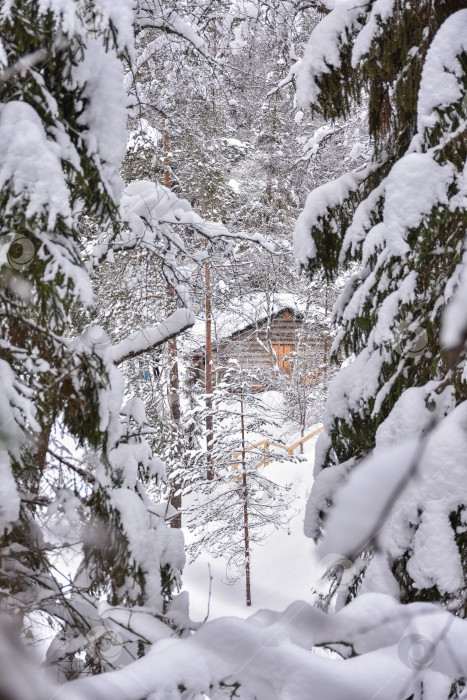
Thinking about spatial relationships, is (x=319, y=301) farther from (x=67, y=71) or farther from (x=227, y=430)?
(x=67, y=71)

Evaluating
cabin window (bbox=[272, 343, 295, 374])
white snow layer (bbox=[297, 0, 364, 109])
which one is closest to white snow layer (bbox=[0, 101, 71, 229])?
white snow layer (bbox=[297, 0, 364, 109])

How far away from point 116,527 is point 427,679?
5.13 ft

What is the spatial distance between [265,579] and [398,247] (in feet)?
32.0

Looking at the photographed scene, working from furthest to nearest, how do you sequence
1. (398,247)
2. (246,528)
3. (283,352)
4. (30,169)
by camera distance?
1. (283,352)
2. (246,528)
3. (398,247)
4. (30,169)

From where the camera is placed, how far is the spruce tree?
2.12 meters

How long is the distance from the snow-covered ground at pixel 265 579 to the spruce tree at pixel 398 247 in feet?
21.9

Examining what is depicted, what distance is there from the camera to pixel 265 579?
10.7m

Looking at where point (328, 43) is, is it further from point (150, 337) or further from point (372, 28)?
point (150, 337)

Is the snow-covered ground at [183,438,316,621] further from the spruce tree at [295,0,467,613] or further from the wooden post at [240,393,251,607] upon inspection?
the spruce tree at [295,0,467,613]

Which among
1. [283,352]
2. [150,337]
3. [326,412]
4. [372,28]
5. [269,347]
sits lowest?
[326,412]

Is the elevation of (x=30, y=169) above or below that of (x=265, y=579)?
above

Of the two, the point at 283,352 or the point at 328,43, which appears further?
the point at 283,352

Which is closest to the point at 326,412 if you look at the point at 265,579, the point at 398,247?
the point at 398,247

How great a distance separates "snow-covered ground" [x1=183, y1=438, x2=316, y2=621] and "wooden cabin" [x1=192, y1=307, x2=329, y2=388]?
3.63 m
